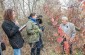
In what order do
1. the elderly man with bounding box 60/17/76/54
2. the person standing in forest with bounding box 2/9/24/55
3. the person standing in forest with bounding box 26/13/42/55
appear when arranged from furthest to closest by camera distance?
the person standing in forest with bounding box 26/13/42/55
the person standing in forest with bounding box 2/9/24/55
the elderly man with bounding box 60/17/76/54

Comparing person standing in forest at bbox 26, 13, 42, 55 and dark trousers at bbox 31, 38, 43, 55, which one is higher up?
person standing in forest at bbox 26, 13, 42, 55

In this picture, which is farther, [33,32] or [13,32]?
[33,32]

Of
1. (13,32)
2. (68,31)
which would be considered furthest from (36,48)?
(68,31)

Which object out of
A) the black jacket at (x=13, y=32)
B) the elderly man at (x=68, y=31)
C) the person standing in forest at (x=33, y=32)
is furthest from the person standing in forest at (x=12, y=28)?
the elderly man at (x=68, y=31)

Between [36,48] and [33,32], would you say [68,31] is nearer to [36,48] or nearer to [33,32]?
[33,32]

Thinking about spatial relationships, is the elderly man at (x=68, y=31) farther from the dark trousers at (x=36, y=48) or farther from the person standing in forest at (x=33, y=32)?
the dark trousers at (x=36, y=48)

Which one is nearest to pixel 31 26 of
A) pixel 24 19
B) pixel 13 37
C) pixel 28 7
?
pixel 13 37

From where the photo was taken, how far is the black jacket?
738 cm

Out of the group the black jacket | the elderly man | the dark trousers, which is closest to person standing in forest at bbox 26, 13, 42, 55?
the dark trousers

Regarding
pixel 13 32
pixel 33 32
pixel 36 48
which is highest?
pixel 13 32

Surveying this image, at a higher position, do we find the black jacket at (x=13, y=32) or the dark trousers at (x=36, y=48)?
the black jacket at (x=13, y=32)

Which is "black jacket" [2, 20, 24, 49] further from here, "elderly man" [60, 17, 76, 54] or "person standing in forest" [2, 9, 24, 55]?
"elderly man" [60, 17, 76, 54]

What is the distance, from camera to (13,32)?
741 cm

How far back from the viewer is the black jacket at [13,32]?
291 inches
